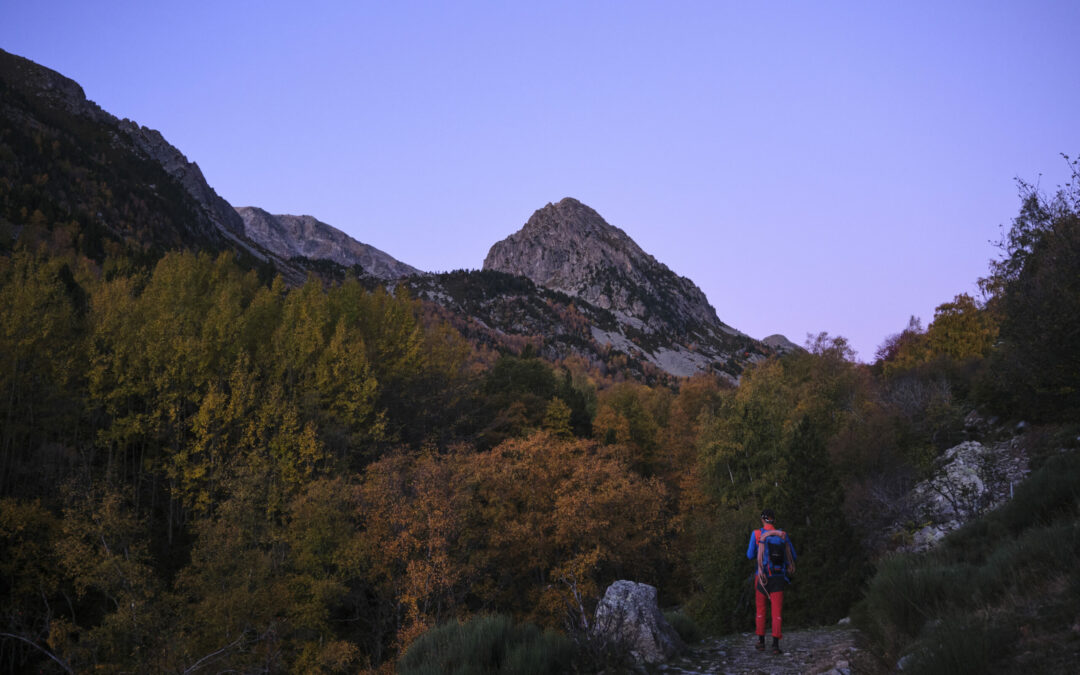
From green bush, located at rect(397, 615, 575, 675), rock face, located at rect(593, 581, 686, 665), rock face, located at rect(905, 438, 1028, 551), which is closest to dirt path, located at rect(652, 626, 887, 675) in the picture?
rock face, located at rect(593, 581, 686, 665)

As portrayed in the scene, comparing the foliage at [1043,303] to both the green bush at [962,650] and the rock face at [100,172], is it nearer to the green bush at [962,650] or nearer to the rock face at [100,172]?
the green bush at [962,650]

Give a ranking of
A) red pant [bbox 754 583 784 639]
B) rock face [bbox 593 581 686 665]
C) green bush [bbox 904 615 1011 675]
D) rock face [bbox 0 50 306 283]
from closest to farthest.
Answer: green bush [bbox 904 615 1011 675] < rock face [bbox 593 581 686 665] < red pant [bbox 754 583 784 639] < rock face [bbox 0 50 306 283]

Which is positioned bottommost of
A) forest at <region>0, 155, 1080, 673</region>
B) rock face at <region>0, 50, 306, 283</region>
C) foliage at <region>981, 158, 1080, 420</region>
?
forest at <region>0, 155, 1080, 673</region>

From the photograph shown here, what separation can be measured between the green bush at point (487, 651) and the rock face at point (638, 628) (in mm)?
855

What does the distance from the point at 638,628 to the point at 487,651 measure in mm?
3282

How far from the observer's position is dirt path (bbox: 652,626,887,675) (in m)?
7.65

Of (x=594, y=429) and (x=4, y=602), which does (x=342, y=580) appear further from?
(x=594, y=429)

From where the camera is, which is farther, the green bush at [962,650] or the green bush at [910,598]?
the green bush at [910,598]

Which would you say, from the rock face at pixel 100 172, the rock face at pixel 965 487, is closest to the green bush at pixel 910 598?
the rock face at pixel 965 487

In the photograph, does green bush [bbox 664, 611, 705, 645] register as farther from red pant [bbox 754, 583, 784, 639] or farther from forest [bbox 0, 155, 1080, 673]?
forest [bbox 0, 155, 1080, 673]

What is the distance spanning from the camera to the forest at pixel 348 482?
21.2 m

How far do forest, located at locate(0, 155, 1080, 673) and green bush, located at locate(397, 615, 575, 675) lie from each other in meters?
8.65

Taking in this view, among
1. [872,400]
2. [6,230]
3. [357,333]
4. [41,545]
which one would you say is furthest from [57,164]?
[872,400]

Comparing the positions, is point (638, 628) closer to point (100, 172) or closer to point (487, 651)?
point (487, 651)
